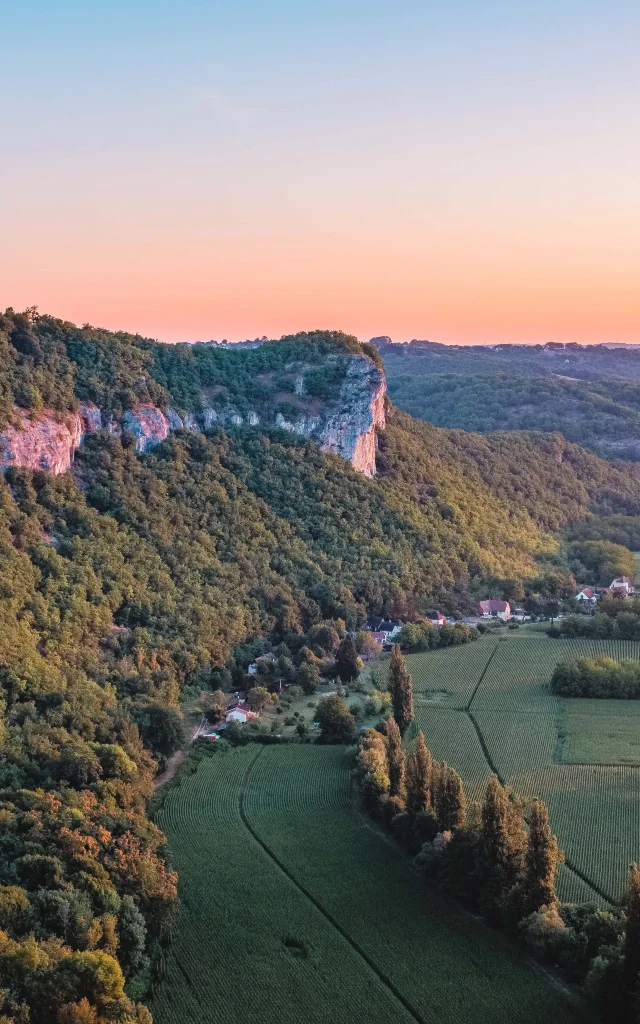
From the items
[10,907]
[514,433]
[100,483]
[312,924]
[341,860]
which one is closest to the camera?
[10,907]

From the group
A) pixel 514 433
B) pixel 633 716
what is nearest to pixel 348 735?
pixel 633 716

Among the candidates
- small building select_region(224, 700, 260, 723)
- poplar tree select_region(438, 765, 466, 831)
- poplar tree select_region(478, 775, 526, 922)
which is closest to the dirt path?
small building select_region(224, 700, 260, 723)

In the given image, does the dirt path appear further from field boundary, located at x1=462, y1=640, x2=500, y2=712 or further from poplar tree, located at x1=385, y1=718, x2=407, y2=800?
field boundary, located at x1=462, y1=640, x2=500, y2=712

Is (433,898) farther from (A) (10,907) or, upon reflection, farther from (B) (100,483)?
(B) (100,483)

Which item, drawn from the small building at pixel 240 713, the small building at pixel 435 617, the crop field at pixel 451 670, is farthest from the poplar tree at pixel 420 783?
the small building at pixel 435 617

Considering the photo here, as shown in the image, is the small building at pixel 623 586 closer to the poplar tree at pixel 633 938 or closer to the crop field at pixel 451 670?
the crop field at pixel 451 670

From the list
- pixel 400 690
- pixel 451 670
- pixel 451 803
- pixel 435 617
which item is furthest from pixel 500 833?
pixel 435 617

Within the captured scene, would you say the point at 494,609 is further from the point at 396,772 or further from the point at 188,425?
the point at 396,772
